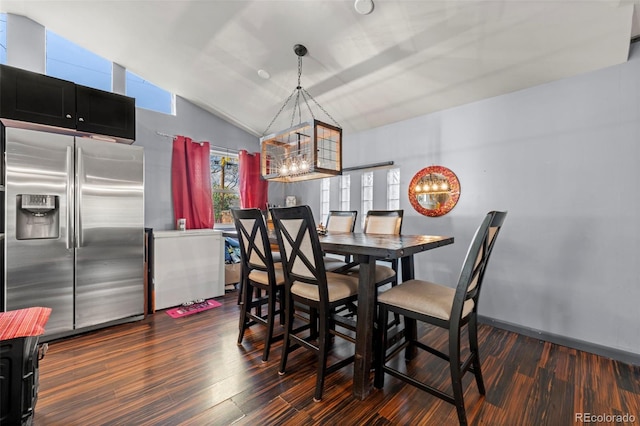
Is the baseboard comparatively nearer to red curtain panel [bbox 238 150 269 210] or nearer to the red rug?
the red rug

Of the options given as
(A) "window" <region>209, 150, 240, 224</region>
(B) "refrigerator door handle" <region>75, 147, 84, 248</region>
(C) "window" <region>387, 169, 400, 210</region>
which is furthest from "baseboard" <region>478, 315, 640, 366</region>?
(B) "refrigerator door handle" <region>75, 147, 84, 248</region>

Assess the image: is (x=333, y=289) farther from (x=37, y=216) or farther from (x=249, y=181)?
(x=249, y=181)

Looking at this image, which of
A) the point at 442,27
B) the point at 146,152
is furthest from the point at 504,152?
the point at 146,152

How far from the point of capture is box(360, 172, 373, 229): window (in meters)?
3.88

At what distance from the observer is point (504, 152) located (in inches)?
106

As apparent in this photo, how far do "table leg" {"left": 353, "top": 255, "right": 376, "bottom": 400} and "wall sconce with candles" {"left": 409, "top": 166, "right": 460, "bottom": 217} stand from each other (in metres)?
1.84

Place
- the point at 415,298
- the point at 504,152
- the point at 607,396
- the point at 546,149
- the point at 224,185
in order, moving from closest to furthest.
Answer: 1. the point at 415,298
2. the point at 607,396
3. the point at 546,149
4. the point at 504,152
5. the point at 224,185

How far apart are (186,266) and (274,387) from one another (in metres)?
2.10

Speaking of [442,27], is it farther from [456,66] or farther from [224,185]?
[224,185]

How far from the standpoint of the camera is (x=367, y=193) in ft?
12.8

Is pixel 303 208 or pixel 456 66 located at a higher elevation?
pixel 456 66

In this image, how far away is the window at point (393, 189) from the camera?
3.56m

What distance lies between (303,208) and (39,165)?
2412 mm

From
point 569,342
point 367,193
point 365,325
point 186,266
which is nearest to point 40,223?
point 186,266
